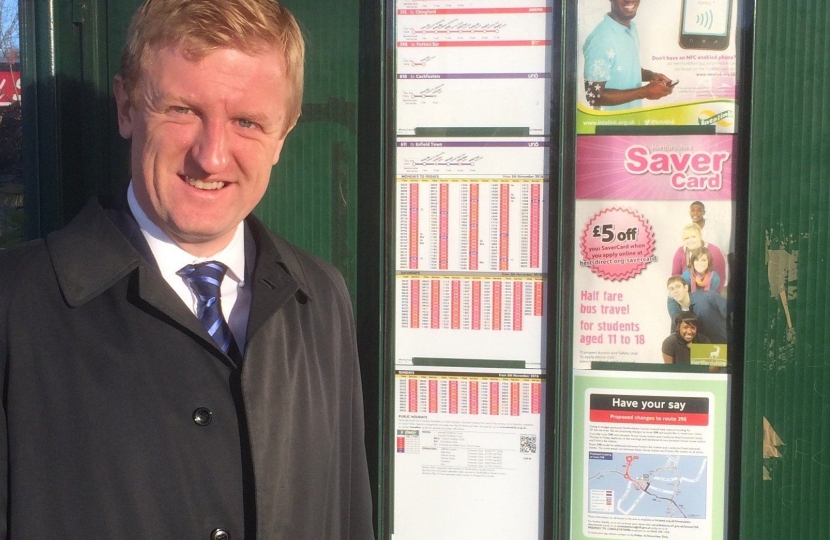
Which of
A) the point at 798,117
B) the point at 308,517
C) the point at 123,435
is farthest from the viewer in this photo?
the point at 798,117

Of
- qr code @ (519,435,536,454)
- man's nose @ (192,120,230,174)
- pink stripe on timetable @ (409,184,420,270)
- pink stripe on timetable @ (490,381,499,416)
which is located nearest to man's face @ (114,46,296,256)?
man's nose @ (192,120,230,174)

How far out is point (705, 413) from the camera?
2898mm

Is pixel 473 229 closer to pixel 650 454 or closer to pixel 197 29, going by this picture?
pixel 650 454

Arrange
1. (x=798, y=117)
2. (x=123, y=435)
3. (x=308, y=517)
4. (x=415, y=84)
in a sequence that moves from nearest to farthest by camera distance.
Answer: (x=123, y=435)
(x=308, y=517)
(x=798, y=117)
(x=415, y=84)

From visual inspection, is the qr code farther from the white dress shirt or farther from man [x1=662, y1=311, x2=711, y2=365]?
the white dress shirt

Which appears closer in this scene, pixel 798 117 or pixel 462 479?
pixel 798 117

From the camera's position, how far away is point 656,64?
9.39ft

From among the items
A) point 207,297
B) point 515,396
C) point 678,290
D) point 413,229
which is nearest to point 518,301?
point 515,396

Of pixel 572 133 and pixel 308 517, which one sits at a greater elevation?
pixel 572 133

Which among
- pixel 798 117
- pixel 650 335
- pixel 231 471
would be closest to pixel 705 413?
pixel 650 335

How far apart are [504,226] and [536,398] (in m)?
0.66

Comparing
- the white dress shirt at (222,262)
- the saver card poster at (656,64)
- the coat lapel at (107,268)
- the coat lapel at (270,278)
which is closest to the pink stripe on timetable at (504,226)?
the saver card poster at (656,64)

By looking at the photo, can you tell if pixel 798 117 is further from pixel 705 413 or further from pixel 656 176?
pixel 705 413

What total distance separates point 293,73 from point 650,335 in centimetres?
163
